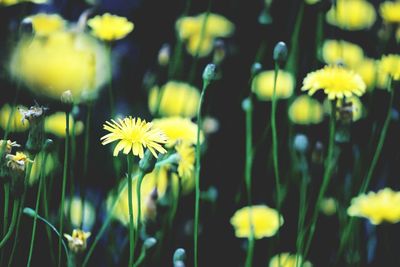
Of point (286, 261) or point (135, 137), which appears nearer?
point (135, 137)

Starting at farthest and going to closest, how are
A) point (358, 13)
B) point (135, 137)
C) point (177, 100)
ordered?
point (358, 13)
point (177, 100)
point (135, 137)

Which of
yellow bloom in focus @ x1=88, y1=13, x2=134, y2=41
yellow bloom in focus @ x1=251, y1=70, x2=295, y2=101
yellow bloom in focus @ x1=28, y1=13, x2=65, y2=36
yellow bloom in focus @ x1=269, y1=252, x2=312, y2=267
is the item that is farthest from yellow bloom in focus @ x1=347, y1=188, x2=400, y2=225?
yellow bloom in focus @ x1=28, y1=13, x2=65, y2=36

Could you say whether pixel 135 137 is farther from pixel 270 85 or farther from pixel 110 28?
pixel 270 85

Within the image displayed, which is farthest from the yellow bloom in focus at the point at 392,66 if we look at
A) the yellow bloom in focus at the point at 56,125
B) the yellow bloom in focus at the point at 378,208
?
the yellow bloom in focus at the point at 56,125

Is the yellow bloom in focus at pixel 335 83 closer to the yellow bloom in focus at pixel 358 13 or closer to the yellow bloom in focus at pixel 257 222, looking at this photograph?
the yellow bloom in focus at pixel 257 222

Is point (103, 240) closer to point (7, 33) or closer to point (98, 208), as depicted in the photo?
point (98, 208)

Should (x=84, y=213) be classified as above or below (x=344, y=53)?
below

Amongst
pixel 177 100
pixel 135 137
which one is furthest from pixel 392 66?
pixel 135 137
